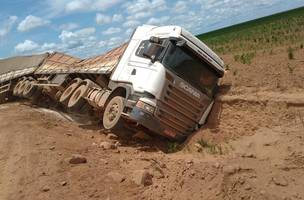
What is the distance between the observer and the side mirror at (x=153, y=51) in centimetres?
1105

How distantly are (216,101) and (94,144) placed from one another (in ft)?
10.3

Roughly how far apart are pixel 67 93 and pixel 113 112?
13.5 feet

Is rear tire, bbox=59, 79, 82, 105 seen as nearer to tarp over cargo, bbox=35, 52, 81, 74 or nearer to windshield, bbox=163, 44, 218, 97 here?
tarp over cargo, bbox=35, 52, 81, 74

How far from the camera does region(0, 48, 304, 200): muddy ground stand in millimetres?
7785

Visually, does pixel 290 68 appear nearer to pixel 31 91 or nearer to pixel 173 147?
pixel 173 147

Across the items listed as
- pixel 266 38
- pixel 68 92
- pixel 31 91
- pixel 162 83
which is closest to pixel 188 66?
pixel 162 83

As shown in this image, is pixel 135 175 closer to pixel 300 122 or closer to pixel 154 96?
pixel 154 96

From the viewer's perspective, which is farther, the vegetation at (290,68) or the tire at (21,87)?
the tire at (21,87)

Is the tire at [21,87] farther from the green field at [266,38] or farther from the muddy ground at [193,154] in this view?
the green field at [266,38]

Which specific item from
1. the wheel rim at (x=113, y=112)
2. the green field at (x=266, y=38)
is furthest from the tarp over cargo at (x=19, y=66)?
the wheel rim at (x=113, y=112)

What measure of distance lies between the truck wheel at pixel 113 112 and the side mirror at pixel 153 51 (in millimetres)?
1235

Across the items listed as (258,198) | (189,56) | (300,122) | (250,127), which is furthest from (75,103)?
(258,198)

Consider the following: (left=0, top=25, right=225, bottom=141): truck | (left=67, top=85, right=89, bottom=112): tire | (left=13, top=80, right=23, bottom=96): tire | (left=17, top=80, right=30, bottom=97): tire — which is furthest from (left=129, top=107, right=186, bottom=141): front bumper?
(left=13, top=80, right=23, bottom=96): tire

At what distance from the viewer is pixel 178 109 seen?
10938 mm
